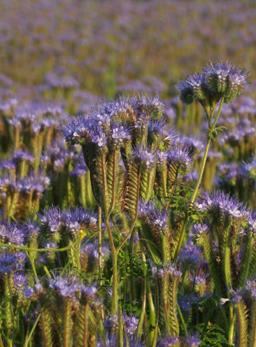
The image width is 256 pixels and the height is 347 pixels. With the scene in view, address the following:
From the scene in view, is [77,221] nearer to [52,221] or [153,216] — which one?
[52,221]

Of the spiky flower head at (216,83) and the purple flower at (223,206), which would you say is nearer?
the purple flower at (223,206)

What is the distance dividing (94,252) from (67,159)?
1153mm

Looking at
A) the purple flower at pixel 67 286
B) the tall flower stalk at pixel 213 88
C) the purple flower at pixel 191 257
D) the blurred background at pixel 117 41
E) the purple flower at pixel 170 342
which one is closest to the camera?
the purple flower at pixel 67 286

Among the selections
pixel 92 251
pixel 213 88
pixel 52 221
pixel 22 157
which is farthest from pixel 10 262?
pixel 22 157

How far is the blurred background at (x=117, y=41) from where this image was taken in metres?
11.1

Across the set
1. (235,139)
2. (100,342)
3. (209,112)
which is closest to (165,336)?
(100,342)

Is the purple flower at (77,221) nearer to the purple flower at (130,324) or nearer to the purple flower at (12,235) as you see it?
the purple flower at (12,235)

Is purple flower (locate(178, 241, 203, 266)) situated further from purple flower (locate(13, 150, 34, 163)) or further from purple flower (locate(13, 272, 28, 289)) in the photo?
purple flower (locate(13, 150, 34, 163))

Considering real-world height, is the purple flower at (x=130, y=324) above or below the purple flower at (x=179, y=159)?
below

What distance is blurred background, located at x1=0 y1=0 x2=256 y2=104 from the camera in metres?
11.1

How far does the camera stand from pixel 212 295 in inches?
101

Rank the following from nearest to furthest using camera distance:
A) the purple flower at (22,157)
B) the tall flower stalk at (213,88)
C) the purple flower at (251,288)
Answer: the purple flower at (251,288) < the tall flower stalk at (213,88) < the purple flower at (22,157)

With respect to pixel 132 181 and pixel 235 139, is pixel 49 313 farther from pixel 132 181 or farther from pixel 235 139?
pixel 235 139

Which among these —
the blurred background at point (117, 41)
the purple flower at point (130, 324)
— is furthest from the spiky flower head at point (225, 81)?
the blurred background at point (117, 41)
